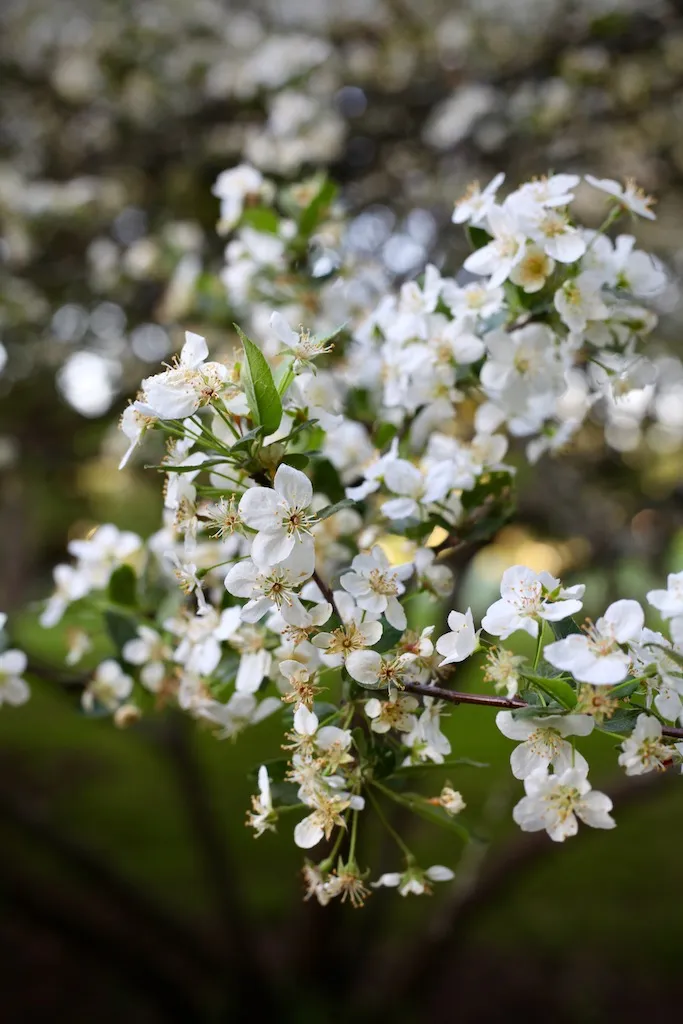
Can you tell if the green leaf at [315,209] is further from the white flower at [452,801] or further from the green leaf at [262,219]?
the white flower at [452,801]

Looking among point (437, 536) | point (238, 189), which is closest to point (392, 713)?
point (437, 536)

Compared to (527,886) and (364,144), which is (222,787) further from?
(364,144)

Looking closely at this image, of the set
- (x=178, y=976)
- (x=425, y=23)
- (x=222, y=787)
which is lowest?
(x=222, y=787)

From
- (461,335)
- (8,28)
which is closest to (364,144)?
(8,28)

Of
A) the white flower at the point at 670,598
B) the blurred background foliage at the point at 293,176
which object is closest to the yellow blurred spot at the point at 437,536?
the white flower at the point at 670,598

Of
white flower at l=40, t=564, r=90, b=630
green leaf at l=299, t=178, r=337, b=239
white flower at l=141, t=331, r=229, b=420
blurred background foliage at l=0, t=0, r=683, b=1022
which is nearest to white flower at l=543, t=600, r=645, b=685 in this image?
white flower at l=141, t=331, r=229, b=420

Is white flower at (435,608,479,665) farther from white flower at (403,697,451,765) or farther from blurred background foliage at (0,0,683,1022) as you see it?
blurred background foliage at (0,0,683,1022)
